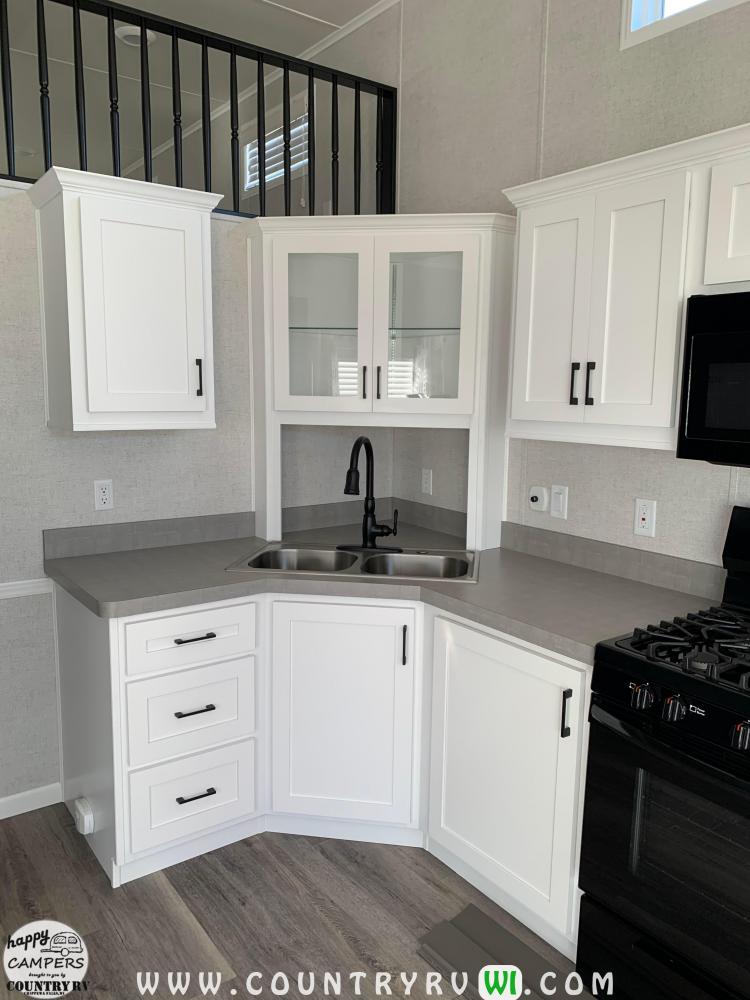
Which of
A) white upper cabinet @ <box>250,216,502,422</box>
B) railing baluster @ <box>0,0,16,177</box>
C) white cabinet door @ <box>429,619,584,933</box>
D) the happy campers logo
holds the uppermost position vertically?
railing baluster @ <box>0,0,16,177</box>

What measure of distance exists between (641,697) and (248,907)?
1377 millimetres

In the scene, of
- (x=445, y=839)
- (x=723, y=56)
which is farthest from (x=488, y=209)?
(x=445, y=839)

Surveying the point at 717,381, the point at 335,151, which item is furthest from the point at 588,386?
the point at 335,151

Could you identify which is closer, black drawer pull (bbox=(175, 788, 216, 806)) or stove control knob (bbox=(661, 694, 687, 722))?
stove control knob (bbox=(661, 694, 687, 722))

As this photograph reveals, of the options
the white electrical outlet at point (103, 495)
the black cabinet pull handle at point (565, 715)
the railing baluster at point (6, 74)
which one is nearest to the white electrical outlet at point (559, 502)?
the black cabinet pull handle at point (565, 715)

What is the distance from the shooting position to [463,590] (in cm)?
240

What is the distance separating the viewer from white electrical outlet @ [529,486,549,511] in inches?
112

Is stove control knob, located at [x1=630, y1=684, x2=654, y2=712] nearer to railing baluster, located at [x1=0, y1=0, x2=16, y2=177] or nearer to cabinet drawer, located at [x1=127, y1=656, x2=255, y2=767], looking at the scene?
cabinet drawer, located at [x1=127, y1=656, x2=255, y2=767]

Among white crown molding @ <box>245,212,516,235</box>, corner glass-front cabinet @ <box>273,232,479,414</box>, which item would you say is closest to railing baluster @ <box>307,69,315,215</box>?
white crown molding @ <box>245,212,516,235</box>

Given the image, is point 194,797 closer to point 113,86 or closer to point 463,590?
point 463,590

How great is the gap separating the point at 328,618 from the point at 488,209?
1.70 metres

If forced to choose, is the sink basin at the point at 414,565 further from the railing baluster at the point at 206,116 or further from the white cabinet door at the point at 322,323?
the railing baluster at the point at 206,116

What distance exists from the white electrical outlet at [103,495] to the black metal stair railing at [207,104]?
1.06 m

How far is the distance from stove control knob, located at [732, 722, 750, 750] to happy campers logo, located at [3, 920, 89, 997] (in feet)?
5.71
